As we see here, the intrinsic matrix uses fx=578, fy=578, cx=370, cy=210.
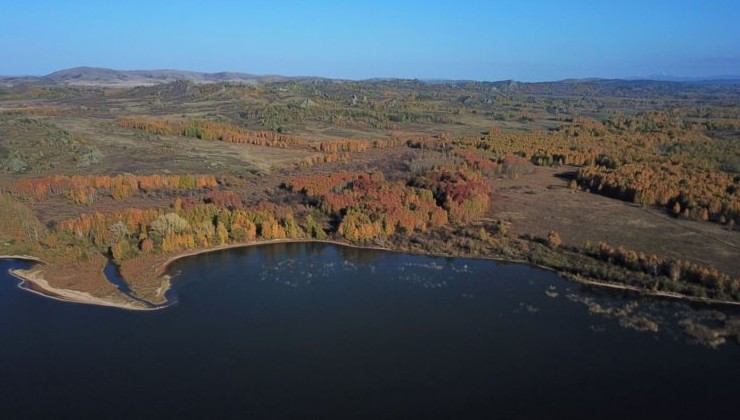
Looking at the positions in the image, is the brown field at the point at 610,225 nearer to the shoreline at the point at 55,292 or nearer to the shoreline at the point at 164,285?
the shoreline at the point at 164,285

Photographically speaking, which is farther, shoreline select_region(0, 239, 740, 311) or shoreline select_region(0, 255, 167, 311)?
shoreline select_region(0, 239, 740, 311)

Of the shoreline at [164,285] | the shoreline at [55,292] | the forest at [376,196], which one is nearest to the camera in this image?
the shoreline at [55,292]

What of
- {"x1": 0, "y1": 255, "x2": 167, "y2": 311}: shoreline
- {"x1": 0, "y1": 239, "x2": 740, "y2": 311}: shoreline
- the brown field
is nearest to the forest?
the brown field

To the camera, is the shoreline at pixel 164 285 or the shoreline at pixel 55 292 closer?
the shoreline at pixel 55 292

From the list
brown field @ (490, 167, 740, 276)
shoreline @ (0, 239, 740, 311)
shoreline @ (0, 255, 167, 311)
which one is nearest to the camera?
shoreline @ (0, 255, 167, 311)

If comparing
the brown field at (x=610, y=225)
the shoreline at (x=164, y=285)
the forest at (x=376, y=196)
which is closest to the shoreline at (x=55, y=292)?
the shoreline at (x=164, y=285)

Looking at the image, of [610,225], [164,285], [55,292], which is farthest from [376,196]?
[55,292]

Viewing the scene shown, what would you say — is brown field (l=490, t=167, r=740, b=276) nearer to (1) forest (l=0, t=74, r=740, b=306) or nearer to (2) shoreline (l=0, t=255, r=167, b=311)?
(1) forest (l=0, t=74, r=740, b=306)

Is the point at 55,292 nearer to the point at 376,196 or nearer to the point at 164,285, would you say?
the point at 164,285
